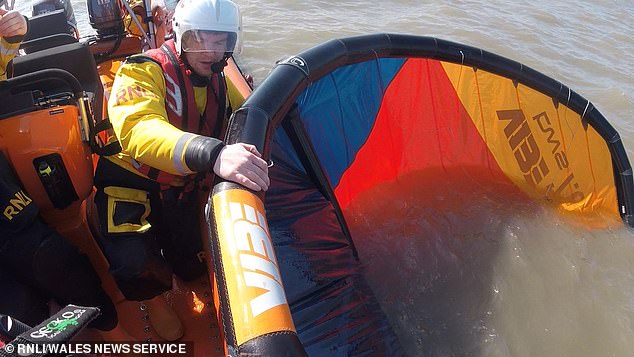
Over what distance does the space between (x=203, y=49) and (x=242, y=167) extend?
773 millimetres

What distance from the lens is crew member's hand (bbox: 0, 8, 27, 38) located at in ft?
8.46

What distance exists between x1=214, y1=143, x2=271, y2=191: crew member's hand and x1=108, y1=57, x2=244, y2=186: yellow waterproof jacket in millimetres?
148

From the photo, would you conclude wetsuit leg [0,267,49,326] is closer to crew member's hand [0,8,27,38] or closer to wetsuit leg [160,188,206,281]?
wetsuit leg [160,188,206,281]

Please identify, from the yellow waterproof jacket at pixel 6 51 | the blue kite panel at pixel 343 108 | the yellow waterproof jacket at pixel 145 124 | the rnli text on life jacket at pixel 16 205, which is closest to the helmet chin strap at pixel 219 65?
the yellow waterproof jacket at pixel 145 124

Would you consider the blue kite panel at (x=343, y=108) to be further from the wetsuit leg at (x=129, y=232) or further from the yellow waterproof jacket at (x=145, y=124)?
the wetsuit leg at (x=129, y=232)

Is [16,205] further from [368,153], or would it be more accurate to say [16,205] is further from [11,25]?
[368,153]

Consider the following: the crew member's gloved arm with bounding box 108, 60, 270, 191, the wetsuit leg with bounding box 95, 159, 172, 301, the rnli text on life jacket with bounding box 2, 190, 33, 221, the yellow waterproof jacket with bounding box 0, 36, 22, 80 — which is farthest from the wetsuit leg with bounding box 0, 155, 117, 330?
the yellow waterproof jacket with bounding box 0, 36, 22, 80

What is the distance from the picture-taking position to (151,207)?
95.3 inches

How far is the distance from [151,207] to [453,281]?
1.67 m

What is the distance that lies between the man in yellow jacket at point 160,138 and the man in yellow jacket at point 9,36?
0.89 meters

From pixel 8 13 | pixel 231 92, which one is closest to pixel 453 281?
pixel 231 92

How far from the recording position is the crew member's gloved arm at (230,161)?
1.68 metres

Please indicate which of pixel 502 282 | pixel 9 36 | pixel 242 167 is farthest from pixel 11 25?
pixel 502 282

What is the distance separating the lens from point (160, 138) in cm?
181
